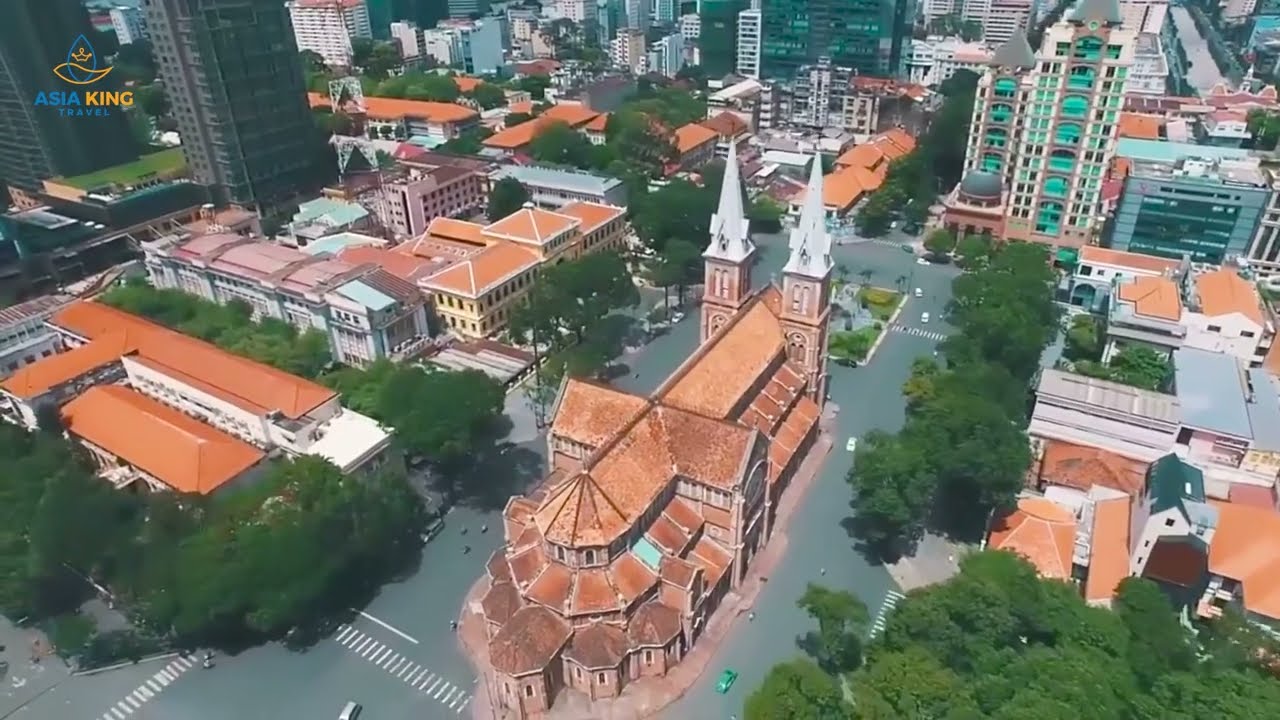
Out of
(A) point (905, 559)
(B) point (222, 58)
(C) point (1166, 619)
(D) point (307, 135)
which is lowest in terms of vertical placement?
(A) point (905, 559)

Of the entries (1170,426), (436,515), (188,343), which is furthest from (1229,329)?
(188,343)

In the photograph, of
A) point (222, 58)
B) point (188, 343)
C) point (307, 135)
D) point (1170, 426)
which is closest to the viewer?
point (1170, 426)

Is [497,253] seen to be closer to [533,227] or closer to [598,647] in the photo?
[533,227]

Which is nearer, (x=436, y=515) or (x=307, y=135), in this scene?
(x=436, y=515)

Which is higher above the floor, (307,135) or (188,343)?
(307,135)

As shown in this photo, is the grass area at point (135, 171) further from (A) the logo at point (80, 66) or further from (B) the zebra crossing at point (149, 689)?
(B) the zebra crossing at point (149, 689)

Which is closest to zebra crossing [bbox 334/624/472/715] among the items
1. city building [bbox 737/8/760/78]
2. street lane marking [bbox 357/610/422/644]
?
street lane marking [bbox 357/610/422/644]

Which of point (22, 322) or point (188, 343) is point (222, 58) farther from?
point (188, 343)

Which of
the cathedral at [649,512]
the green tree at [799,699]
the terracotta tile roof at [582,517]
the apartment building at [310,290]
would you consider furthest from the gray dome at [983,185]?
the green tree at [799,699]
